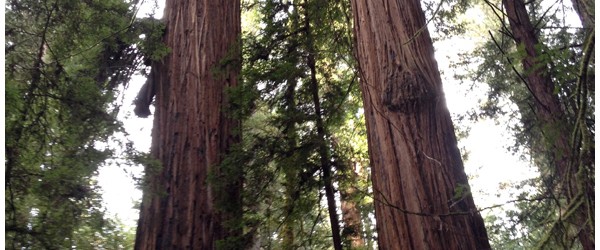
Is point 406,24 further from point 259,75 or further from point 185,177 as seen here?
point 185,177

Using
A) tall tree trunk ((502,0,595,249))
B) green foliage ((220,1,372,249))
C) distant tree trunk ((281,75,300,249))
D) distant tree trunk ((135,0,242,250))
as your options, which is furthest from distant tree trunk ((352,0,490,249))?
distant tree trunk ((135,0,242,250))

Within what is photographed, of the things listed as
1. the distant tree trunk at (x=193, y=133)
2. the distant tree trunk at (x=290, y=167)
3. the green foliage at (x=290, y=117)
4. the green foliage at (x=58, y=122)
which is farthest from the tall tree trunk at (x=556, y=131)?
the green foliage at (x=58, y=122)

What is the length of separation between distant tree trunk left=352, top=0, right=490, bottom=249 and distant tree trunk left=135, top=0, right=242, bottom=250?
1.85 m

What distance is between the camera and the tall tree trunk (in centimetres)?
201

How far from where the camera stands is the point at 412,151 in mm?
3164

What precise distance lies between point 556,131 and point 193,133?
3.33 m

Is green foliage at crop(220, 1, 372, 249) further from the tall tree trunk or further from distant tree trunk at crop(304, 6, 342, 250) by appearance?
the tall tree trunk

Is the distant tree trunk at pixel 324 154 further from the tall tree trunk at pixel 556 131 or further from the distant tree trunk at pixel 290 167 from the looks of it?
the tall tree trunk at pixel 556 131

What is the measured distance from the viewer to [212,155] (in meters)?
5.36

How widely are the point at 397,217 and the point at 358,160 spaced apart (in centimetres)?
207

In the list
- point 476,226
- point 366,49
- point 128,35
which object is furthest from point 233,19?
point 476,226

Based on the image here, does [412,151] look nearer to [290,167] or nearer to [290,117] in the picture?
[290,167]

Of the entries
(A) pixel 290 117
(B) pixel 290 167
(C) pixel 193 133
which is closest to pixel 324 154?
(B) pixel 290 167

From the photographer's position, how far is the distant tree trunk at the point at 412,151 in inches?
114
